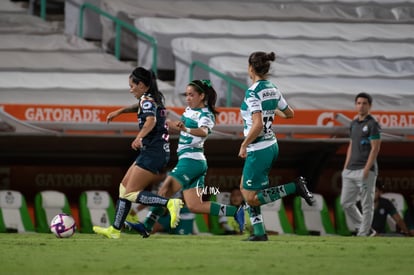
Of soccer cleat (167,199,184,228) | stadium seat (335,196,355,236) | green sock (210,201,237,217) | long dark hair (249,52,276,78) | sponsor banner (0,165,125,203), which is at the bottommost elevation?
stadium seat (335,196,355,236)

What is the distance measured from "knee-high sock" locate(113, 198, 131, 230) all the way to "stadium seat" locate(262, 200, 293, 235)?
5.52 metres

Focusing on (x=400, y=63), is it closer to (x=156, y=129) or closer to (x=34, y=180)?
(x=34, y=180)

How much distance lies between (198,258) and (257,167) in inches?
92.1

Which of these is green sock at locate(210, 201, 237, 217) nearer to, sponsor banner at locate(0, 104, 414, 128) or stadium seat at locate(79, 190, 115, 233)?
sponsor banner at locate(0, 104, 414, 128)

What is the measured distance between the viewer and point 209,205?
12.6 m

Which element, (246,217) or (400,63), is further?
(400,63)

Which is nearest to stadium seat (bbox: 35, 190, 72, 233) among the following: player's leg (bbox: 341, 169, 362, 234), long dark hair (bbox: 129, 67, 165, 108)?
player's leg (bbox: 341, 169, 362, 234)

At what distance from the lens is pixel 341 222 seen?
1792 cm

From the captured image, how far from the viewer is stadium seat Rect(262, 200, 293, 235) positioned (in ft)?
56.7

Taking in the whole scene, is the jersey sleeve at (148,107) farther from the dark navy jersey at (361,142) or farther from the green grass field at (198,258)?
the dark navy jersey at (361,142)

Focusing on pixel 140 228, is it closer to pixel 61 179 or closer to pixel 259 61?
pixel 259 61

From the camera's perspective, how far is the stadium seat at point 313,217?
57.9 feet

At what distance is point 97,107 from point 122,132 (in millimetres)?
481

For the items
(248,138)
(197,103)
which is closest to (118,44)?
(197,103)
